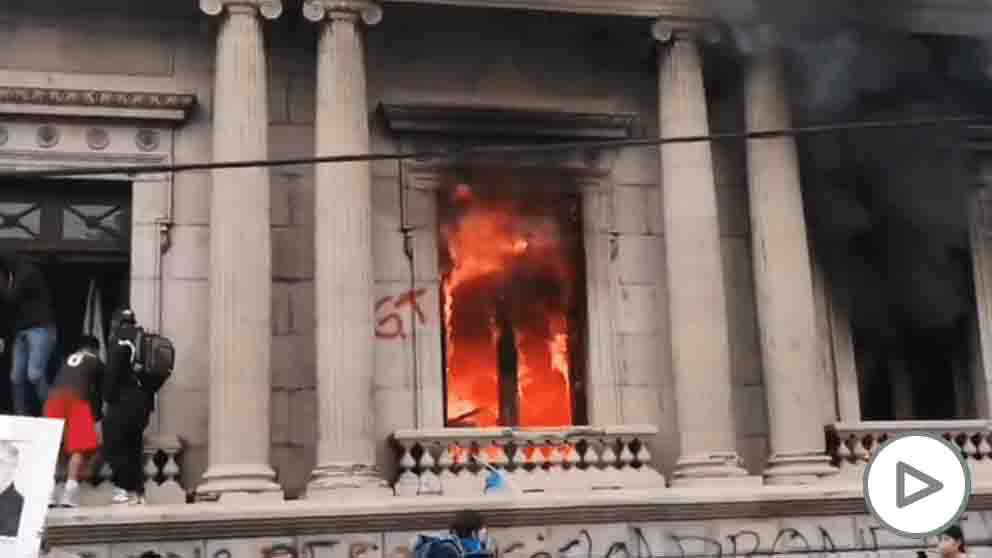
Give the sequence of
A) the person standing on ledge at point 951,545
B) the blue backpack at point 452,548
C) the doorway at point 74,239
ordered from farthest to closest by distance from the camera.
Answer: the doorway at point 74,239, the blue backpack at point 452,548, the person standing on ledge at point 951,545

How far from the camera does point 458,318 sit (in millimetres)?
15695

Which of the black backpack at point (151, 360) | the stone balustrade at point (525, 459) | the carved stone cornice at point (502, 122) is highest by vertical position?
the carved stone cornice at point (502, 122)

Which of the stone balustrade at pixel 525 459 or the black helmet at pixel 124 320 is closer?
the black helmet at pixel 124 320

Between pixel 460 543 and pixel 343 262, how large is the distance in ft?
13.2

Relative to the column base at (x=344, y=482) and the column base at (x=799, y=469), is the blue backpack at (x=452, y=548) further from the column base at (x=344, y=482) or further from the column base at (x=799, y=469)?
the column base at (x=799, y=469)

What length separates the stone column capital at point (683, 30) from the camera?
1539 cm

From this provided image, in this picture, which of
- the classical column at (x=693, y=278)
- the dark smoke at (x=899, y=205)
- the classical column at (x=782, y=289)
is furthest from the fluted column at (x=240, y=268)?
the dark smoke at (x=899, y=205)

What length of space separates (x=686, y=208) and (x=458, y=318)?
305 cm

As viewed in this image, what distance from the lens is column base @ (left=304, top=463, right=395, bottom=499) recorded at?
1313cm

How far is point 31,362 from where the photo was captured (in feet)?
43.9

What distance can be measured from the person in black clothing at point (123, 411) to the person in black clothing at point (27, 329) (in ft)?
3.02

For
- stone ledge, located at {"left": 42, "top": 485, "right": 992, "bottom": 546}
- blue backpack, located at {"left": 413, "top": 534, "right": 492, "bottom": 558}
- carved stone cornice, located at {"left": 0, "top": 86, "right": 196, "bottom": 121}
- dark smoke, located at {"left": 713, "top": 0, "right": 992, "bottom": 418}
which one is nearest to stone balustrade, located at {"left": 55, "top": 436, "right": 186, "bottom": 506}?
stone ledge, located at {"left": 42, "top": 485, "right": 992, "bottom": 546}

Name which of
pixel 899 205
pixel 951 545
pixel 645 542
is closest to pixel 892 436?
pixel 899 205

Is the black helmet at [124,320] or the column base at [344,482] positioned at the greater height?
the black helmet at [124,320]
